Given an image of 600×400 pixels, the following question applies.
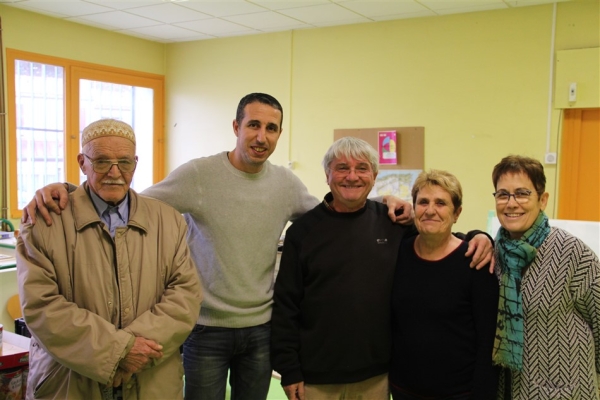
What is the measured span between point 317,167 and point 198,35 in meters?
2.01

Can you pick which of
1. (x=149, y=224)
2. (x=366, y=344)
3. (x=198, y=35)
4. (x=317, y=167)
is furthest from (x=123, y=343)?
(x=198, y=35)

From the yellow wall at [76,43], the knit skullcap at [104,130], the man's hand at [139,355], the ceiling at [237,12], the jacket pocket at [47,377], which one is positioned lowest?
the jacket pocket at [47,377]

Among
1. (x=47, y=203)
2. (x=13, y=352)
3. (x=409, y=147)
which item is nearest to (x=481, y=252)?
(x=47, y=203)

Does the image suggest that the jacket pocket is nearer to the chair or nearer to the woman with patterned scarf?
the woman with patterned scarf

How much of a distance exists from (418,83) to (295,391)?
3.76 meters

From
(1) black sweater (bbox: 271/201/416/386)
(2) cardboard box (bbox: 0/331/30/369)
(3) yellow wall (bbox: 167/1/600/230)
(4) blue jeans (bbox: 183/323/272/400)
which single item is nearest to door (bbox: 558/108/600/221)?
(3) yellow wall (bbox: 167/1/600/230)

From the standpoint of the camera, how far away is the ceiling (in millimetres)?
4609


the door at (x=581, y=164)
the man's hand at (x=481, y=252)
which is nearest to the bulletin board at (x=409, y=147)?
the door at (x=581, y=164)

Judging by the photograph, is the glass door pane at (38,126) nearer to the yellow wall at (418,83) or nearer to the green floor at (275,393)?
the yellow wall at (418,83)

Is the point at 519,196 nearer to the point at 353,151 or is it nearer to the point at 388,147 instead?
the point at 353,151

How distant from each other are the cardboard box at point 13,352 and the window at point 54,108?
3.17m

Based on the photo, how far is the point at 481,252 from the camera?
1791 millimetres

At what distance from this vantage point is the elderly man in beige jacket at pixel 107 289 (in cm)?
152

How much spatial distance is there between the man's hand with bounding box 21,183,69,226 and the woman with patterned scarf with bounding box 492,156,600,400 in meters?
1.39
